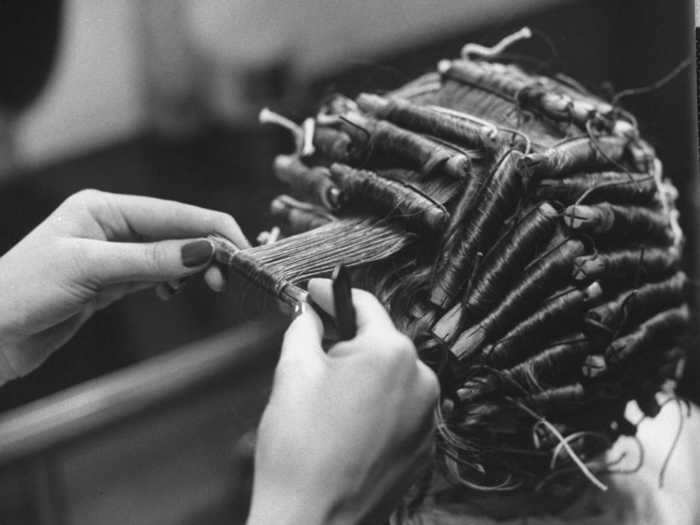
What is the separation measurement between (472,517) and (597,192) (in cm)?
36

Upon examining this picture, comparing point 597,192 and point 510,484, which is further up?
point 597,192

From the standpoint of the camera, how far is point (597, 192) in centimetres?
80

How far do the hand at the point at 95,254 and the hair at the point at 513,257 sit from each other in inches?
4.4

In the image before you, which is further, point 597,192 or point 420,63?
point 420,63

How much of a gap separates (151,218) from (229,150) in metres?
0.85

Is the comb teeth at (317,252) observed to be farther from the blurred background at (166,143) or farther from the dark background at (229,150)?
the blurred background at (166,143)

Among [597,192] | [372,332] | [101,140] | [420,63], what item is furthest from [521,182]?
[101,140]

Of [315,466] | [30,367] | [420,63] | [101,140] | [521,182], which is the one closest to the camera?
[315,466]

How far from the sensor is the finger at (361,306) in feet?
2.08

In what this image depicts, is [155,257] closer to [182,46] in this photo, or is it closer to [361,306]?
[361,306]

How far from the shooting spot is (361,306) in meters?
0.65

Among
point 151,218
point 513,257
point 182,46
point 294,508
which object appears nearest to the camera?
point 294,508

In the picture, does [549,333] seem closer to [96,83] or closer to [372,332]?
[372,332]

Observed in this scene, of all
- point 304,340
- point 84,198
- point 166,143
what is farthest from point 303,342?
point 166,143
